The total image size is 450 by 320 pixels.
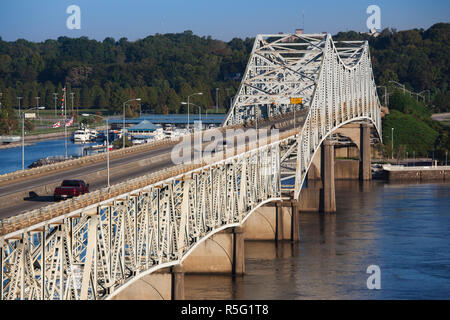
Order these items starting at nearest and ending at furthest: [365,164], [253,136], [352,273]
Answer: [352,273]
[253,136]
[365,164]

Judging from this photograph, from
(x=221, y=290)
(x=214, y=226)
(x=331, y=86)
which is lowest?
(x=221, y=290)

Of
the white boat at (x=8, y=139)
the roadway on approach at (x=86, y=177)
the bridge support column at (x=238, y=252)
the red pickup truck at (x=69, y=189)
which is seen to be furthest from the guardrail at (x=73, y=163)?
the white boat at (x=8, y=139)

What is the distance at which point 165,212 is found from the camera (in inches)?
1973

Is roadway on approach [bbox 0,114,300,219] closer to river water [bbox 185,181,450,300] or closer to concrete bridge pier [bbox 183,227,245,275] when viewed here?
concrete bridge pier [bbox 183,227,245,275]

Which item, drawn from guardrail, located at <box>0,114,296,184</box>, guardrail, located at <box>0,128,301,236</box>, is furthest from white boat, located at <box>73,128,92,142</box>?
guardrail, located at <box>0,128,301,236</box>

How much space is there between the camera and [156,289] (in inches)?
1941

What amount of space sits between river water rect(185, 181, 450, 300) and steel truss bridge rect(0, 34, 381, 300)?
390cm

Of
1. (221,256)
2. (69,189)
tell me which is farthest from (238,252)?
(69,189)

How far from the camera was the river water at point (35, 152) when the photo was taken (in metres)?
130

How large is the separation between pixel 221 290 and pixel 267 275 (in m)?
5.32

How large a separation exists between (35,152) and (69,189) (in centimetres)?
10941

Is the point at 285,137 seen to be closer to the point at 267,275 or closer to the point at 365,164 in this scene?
the point at 267,275

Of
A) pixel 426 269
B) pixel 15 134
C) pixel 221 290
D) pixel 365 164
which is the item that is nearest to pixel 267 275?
pixel 221 290

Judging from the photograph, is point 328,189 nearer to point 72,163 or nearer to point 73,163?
point 73,163
